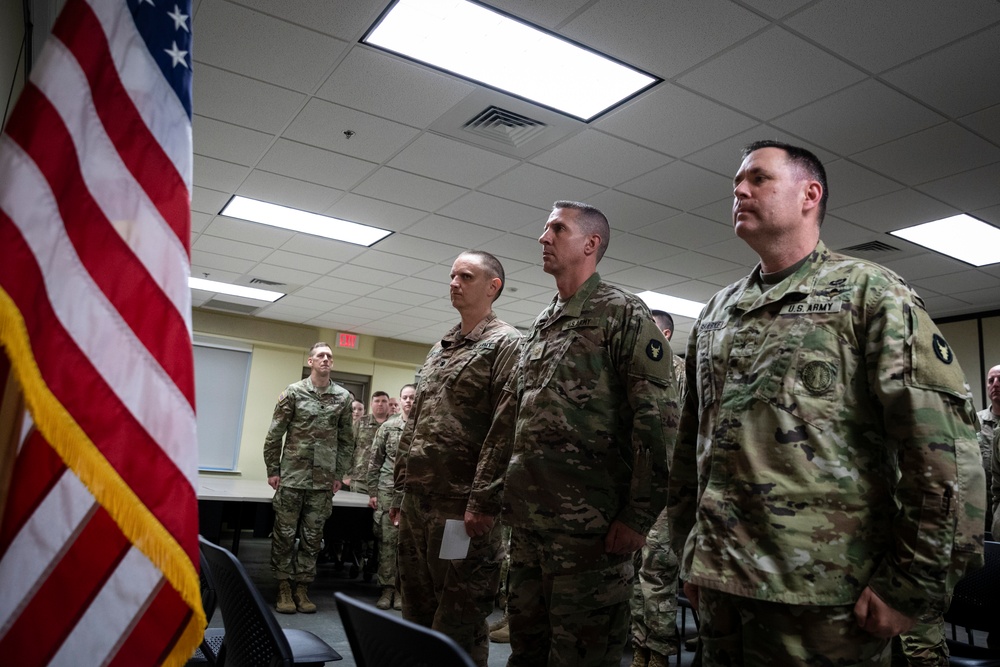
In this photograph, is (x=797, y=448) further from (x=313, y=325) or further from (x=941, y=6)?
(x=313, y=325)

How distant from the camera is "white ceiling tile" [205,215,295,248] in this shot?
636cm

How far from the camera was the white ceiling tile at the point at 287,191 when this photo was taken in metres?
5.26

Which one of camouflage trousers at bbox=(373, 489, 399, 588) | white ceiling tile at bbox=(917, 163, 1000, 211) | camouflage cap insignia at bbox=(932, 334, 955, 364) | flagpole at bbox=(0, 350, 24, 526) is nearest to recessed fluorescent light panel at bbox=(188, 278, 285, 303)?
camouflage trousers at bbox=(373, 489, 399, 588)

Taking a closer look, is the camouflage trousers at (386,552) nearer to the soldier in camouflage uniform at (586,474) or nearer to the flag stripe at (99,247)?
the soldier in camouflage uniform at (586,474)

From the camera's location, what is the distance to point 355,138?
14.7ft

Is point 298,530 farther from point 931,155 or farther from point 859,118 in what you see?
point 931,155

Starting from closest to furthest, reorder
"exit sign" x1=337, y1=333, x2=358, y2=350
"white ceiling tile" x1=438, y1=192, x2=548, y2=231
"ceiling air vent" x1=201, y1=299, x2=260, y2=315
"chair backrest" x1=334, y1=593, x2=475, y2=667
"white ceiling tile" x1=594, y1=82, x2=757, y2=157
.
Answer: "chair backrest" x1=334, y1=593, x2=475, y2=667, "white ceiling tile" x1=594, y1=82, x2=757, y2=157, "white ceiling tile" x1=438, y1=192, x2=548, y2=231, "ceiling air vent" x1=201, y1=299, x2=260, y2=315, "exit sign" x1=337, y1=333, x2=358, y2=350

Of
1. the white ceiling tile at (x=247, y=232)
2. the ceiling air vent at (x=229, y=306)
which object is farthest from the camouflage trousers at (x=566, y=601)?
the ceiling air vent at (x=229, y=306)

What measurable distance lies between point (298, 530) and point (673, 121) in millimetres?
3601

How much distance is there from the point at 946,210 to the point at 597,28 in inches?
125

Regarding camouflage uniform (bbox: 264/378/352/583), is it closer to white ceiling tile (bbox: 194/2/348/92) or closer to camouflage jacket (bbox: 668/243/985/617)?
white ceiling tile (bbox: 194/2/348/92)

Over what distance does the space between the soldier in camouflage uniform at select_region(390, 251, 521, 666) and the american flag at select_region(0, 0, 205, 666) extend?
1.27 m

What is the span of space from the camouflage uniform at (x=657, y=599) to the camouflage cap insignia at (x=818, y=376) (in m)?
1.92

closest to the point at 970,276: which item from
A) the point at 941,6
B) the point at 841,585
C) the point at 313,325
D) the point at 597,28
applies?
the point at 941,6
